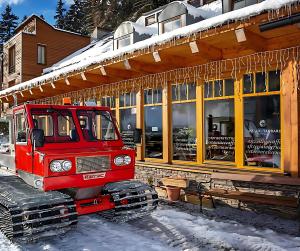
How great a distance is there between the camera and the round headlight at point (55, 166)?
5414mm

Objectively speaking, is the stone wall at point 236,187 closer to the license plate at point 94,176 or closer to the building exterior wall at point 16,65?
the license plate at point 94,176

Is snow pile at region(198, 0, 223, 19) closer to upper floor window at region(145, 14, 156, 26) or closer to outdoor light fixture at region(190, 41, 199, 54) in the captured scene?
upper floor window at region(145, 14, 156, 26)

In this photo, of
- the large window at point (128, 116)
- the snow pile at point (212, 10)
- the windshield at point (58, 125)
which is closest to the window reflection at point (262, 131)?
the snow pile at point (212, 10)

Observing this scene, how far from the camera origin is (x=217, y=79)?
8.29 m

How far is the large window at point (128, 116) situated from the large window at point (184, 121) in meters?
1.81

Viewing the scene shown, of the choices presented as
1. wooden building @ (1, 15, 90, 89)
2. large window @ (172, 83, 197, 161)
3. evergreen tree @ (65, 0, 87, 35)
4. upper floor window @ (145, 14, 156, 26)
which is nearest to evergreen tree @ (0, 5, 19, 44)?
evergreen tree @ (65, 0, 87, 35)

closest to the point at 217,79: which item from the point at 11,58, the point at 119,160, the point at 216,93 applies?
the point at 216,93

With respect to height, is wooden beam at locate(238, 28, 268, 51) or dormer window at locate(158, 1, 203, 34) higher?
dormer window at locate(158, 1, 203, 34)

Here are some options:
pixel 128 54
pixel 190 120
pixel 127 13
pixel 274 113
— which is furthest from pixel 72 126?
pixel 127 13

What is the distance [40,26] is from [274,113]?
20.3 meters

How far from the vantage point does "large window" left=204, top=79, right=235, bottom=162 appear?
808 centimetres

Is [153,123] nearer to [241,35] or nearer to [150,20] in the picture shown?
[241,35]

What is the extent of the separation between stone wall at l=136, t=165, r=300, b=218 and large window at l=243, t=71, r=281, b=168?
0.55 m

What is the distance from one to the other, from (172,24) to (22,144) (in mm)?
6546
